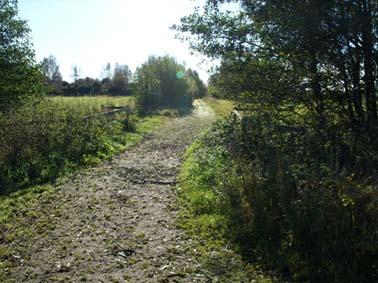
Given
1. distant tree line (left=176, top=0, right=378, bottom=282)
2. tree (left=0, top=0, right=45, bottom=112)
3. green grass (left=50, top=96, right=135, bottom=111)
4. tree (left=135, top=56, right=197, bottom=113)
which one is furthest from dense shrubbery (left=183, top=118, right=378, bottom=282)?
tree (left=135, top=56, right=197, bottom=113)

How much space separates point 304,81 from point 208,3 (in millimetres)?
3229

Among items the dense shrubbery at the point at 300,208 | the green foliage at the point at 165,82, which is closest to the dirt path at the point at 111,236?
the dense shrubbery at the point at 300,208

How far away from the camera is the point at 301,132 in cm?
785

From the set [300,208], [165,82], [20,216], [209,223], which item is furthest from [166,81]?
[300,208]

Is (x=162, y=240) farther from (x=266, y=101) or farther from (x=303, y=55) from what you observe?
(x=303, y=55)

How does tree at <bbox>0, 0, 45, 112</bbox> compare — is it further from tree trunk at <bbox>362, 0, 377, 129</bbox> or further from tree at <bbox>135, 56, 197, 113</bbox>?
tree trunk at <bbox>362, 0, 377, 129</bbox>

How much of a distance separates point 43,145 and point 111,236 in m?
6.50

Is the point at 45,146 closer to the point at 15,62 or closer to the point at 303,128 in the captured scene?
the point at 303,128

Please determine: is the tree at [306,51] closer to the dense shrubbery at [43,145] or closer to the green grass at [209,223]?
the green grass at [209,223]

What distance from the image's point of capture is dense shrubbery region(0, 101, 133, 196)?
10281 millimetres

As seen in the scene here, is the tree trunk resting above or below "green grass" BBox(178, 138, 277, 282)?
above

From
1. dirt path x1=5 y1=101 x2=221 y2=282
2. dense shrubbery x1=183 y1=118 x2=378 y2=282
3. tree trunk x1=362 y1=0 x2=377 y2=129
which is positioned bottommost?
dirt path x1=5 y1=101 x2=221 y2=282

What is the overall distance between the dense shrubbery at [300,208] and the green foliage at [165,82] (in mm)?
27871

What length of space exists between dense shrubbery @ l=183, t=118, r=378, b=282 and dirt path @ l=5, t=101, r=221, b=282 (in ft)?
2.98
